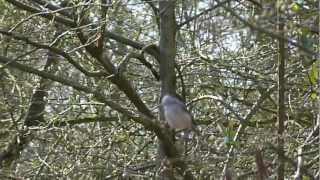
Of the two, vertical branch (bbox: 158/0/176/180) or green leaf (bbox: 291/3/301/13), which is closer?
green leaf (bbox: 291/3/301/13)

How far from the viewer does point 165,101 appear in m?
3.20

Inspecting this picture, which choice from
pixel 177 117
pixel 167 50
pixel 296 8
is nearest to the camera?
pixel 296 8

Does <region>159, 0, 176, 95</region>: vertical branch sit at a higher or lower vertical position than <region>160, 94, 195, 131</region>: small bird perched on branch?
higher

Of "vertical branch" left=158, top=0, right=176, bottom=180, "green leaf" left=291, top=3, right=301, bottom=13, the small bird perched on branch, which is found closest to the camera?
"green leaf" left=291, top=3, right=301, bottom=13

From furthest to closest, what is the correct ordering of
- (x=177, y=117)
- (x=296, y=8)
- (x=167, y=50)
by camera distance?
(x=167, y=50) → (x=177, y=117) → (x=296, y=8)

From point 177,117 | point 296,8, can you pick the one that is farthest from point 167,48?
point 296,8

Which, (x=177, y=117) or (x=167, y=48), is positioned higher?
(x=167, y=48)

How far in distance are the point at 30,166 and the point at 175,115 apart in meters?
2.72

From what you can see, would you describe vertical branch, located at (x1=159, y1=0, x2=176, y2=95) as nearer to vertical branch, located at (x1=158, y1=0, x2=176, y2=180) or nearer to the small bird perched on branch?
vertical branch, located at (x1=158, y1=0, x2=176, y2=180)

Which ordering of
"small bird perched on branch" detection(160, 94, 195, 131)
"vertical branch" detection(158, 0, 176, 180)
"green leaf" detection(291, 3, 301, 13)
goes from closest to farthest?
"green leaf" detection(291, 3, 301, 13), "small bird perched on branch" detection(160, 94, 195, 131), "vertical branch" detection(158, 0, 176, 180)

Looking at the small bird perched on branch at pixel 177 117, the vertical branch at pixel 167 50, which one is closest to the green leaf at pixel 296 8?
the small bird perched on branch at pixel 177 117

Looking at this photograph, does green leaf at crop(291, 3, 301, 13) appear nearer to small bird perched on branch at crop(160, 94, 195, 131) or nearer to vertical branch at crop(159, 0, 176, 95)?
small bird perched on branch at crop(160, 94, 195, 131)

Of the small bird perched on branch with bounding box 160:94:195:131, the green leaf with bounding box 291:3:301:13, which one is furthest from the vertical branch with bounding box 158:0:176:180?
the green leaf with bounding box 291:3:301:13

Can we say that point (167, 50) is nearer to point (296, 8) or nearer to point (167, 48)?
point (167, 48)
